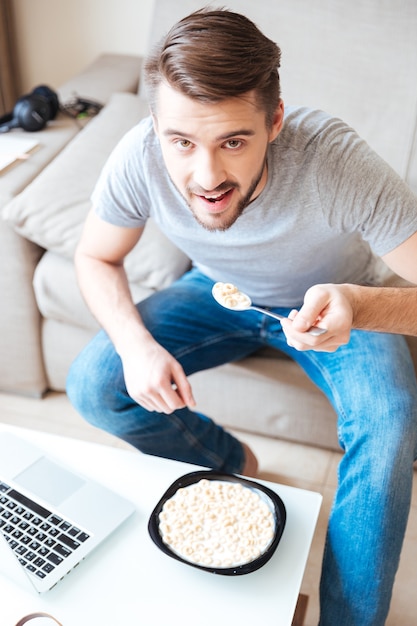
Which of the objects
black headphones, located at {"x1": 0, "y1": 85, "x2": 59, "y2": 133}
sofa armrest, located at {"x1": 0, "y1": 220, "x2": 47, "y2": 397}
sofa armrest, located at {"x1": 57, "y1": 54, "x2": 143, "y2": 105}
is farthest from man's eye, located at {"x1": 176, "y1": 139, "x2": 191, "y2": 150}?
sofa armrest, located at {"x1": 57, "y1": 54, "x2": 143, "y2": 105}

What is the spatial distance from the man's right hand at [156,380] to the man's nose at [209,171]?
0.31 metres

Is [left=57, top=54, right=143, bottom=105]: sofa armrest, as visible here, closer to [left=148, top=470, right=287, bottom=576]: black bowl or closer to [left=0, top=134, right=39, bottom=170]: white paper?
[left=0, top=134, right=39, bottom=170]: white paper

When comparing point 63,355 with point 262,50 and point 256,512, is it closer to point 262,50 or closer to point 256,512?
point 256,512

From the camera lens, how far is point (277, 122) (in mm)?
1051

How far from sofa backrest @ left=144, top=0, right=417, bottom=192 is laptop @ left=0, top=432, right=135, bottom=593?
1.06 m

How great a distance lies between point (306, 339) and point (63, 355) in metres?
0.85

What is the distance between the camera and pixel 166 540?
3.03 feet

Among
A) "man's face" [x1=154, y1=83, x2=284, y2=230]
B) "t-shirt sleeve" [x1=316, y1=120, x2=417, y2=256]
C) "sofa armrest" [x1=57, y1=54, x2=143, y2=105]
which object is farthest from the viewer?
"sofa armrest" [x1=57, y1=54, x2=143, y2=105]

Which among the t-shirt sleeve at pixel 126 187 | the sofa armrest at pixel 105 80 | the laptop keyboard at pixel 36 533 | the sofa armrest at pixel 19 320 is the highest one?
the t-shirt sleeve at pixel 126 187

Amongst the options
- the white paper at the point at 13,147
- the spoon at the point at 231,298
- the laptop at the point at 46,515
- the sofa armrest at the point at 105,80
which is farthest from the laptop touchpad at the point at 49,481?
the sofa armrest at the point at 105,80

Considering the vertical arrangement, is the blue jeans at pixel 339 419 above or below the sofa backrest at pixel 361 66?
below

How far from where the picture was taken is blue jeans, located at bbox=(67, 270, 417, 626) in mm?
999

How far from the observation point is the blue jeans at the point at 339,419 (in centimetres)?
100

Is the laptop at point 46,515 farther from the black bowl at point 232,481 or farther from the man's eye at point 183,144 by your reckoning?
the man's eye at point 183,144
